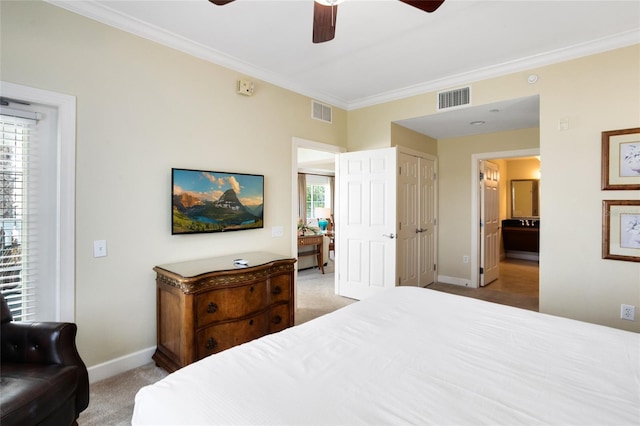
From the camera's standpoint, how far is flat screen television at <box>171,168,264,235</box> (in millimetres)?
2682

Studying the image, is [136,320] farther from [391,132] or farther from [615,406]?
[391,132]

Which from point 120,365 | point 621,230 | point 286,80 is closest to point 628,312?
point 621,230

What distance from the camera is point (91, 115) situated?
224 centimetres

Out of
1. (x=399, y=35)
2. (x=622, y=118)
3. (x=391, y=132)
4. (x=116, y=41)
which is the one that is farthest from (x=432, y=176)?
(x=116, y=41)

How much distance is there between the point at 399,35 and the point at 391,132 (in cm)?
156

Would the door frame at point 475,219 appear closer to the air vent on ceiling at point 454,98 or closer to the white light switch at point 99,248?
the air vent on ceiling at point 454,98

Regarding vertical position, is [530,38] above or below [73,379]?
above

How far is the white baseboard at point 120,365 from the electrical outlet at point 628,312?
13.1ft

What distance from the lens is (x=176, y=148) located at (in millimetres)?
2691

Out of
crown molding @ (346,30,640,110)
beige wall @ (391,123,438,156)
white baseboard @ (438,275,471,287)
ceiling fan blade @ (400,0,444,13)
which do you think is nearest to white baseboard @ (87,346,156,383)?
ceiling fan blade @ (400,0,444,13)

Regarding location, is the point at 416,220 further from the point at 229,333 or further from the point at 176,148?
the point at 176,148

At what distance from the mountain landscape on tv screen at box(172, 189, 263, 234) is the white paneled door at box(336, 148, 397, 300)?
1428 millimetres

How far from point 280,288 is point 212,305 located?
26.5 inches

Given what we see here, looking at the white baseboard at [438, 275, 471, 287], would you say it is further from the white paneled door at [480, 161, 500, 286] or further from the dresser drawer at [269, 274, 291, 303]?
the dresser drawer at [269, 274, 291, 303]
